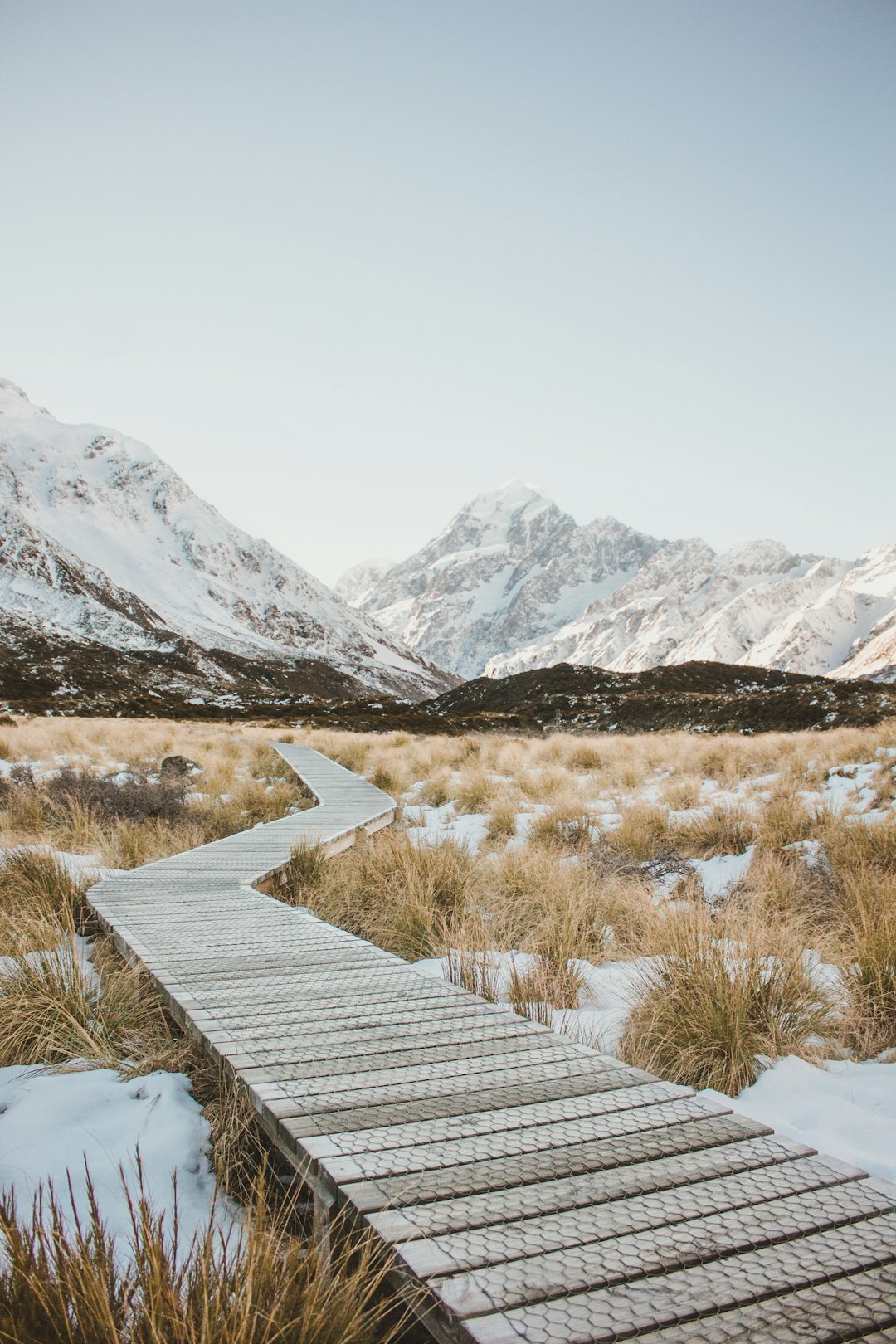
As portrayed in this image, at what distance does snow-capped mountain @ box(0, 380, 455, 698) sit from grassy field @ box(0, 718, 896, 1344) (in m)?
75.2

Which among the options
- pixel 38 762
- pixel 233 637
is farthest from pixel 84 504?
pixel 38 762

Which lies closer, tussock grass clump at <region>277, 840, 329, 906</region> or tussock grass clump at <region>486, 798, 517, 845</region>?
tussock grass clump at <region>277, 840, 329, 906</region>

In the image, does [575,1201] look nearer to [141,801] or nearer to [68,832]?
[68,832]

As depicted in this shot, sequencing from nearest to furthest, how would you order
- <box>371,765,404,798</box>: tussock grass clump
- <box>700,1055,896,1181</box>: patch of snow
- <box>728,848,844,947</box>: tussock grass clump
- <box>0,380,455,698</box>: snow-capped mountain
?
1. <box>700,1055,896,1181</box>: patch of snow
2. <box>728,848,844,947</box>: tussock grass clump
3. <box>371,765,404,798</box>: tussock grass clump
4. <box>0,380,455,698</box>: snow-capped mountain

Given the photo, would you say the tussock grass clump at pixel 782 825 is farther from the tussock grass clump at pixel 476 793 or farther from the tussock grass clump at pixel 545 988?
the tussock grass clump at pixel 476 793

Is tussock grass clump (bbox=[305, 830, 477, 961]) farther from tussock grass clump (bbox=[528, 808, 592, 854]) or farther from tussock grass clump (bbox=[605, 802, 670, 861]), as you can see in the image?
tussock grass clump (bbox=[605, 802, 670, 861])

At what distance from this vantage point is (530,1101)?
2090 millimetres

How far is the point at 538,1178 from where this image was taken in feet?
5.48

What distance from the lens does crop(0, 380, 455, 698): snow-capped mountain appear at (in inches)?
3376

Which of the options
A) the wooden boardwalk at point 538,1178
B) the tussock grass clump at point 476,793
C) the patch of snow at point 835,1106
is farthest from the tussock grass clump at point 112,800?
the patch of snow at point 835,1106

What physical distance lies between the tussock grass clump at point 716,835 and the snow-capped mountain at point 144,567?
77.8 m

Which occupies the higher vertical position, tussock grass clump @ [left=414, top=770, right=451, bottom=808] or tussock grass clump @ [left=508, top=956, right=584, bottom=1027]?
tussock grass clump @ [left=508, top=956, right=584, bottom=1027]

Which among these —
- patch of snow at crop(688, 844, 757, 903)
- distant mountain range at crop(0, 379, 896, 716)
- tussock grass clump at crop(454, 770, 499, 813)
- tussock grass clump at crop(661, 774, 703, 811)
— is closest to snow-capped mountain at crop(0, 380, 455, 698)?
distant mountain range at crop(0, 379, 896, 716)

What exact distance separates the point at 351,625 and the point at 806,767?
16832 cm
